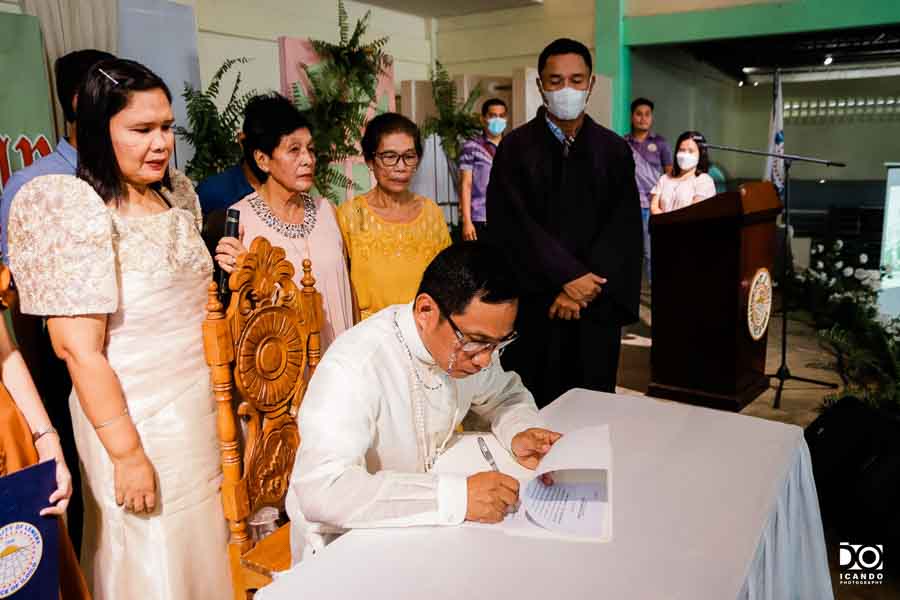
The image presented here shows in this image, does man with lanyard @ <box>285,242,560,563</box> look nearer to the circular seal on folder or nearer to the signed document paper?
the signed document paper

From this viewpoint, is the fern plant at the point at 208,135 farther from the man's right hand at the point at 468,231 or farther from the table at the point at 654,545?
the table at the point at 654,545

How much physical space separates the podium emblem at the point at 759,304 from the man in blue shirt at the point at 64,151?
314 cm

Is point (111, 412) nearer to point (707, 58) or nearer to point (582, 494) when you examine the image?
point (582, 494)

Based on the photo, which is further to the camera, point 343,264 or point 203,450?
point 343,264

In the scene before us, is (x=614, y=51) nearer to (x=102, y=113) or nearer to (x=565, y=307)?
(x=565, y=307)

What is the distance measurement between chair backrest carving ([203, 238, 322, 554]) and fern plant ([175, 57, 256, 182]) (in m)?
2.66

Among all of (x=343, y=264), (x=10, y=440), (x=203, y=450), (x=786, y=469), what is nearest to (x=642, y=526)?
(x=786, y=469)

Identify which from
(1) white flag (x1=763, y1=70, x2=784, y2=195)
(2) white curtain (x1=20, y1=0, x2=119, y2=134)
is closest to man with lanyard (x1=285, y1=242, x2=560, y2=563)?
(2) white curtain (x1=20, y1=0, x2=119, y2=134)

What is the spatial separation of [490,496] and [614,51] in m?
6.05

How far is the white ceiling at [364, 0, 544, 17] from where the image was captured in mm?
6332

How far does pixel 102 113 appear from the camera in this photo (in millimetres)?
1563

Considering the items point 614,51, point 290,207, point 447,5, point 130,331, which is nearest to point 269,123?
point 290,207

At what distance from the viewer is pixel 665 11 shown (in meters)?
6.33

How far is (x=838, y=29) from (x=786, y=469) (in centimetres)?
553
